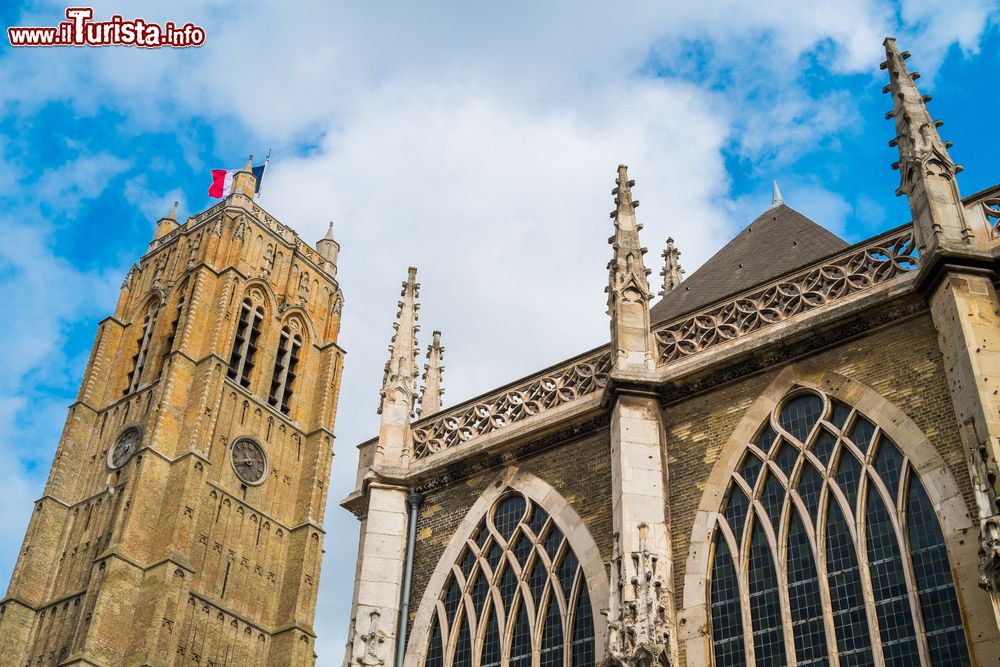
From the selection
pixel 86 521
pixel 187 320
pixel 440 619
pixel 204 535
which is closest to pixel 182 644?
pixel 204 535

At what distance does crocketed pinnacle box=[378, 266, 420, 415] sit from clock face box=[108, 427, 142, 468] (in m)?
34.2

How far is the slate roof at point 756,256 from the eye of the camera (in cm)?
1759

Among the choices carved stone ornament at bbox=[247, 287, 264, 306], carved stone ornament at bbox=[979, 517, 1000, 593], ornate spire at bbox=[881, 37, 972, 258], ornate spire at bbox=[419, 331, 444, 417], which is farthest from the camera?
carved stone ornament at bbox=[247, 287, 264, 306]

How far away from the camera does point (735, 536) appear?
13.1 meters

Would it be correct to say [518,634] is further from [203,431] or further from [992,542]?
[203,431]

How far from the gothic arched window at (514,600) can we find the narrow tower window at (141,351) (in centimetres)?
4176

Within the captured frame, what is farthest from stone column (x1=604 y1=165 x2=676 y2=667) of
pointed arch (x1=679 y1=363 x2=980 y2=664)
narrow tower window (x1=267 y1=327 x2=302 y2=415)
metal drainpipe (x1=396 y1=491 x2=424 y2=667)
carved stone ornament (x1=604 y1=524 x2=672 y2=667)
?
narrow tower window (x1=267 y1=327 x2=302 y2=415)

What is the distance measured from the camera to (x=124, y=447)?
5047cm

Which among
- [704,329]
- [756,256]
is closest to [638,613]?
[704,329]

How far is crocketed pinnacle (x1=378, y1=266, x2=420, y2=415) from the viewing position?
17719 millimetres

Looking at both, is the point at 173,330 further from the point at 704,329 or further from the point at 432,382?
the point at 704,329

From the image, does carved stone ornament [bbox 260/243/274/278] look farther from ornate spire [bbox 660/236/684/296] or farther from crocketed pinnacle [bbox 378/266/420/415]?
crocketed pinnacle [bbox 378/266/420/415]

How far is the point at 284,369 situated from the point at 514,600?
144 feet

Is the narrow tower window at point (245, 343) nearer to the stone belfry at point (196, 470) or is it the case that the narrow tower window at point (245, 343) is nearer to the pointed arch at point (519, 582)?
the stone belfry at point (196, 470)
